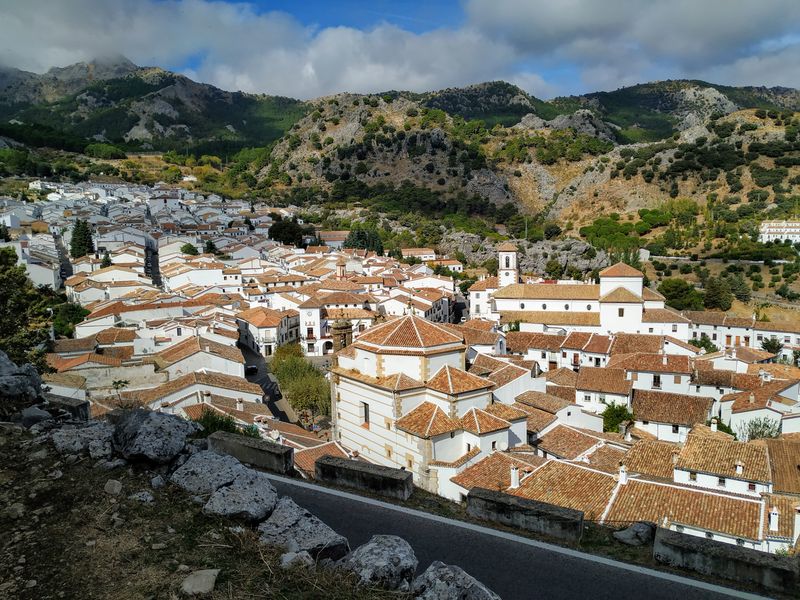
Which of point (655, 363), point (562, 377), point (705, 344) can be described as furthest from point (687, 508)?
point (705, 344)

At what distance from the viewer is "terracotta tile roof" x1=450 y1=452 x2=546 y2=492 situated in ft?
48.1

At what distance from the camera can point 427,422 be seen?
655 inches

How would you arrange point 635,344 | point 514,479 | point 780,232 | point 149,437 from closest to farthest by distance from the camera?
point 149,437 → point 514,479 → point 635,344 → point 780,232

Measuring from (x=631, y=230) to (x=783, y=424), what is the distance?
55517 millimetres

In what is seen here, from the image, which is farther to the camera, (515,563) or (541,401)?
(541,401)

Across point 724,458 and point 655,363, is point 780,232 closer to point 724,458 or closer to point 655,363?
point 655,363

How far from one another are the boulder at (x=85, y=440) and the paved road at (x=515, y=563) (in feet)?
6.75

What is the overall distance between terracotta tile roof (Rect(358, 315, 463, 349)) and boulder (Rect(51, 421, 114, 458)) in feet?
42.5

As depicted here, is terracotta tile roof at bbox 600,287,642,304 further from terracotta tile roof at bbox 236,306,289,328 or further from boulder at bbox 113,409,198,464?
boulder at bbox 113,409,198,464

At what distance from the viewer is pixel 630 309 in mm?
39656

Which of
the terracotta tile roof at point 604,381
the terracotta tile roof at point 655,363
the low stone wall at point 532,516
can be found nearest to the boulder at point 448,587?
the low stone wall at point 532,516

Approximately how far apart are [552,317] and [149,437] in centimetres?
3955

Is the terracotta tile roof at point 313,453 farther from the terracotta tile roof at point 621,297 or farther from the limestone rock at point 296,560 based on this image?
the terracotta tile roof at point 621,297

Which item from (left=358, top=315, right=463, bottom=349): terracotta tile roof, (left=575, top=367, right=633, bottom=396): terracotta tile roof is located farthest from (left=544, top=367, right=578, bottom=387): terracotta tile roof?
(left=358, top=315, right=463, bottom=349): terracotta tile roof
